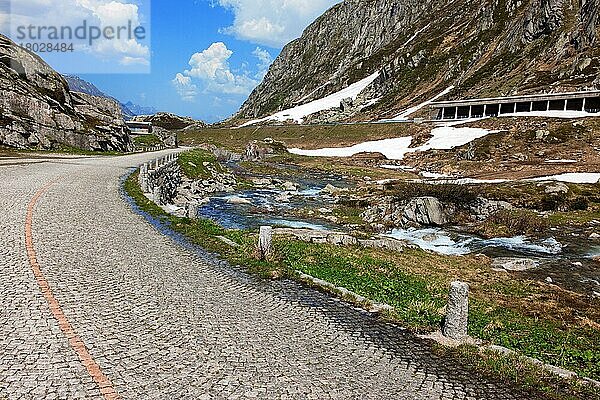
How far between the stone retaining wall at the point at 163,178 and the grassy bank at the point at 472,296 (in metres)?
10.9

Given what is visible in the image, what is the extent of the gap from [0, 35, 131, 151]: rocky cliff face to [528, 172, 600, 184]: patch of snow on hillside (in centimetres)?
5754

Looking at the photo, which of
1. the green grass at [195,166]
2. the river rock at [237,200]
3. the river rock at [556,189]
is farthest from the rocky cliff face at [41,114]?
the river rock at [556,189]

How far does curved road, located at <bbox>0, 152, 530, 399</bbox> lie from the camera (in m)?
7.73

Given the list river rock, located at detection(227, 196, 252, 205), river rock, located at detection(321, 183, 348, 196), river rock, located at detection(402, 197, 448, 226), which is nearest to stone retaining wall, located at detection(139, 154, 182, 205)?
river rock, located at detection(227, 196, 252, 205)

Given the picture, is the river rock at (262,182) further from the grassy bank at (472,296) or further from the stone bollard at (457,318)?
the stone bollard at (457,318)

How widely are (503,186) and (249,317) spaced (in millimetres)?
40816

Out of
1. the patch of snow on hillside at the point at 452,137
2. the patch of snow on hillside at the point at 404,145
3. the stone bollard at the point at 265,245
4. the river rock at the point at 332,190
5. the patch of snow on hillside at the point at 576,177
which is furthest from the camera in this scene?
the patch of snow on hillside at the point at 404,145

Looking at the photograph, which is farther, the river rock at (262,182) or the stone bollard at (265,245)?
the river rock at (262,182)

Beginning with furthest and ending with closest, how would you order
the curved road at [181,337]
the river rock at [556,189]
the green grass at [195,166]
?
the green grass at [195,166] < the river rock at [556,189] < the curved road at [181,337]

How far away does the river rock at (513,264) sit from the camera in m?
23.1

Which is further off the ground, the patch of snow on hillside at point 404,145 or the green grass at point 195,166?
the patch of snow on hillside at point 404,145

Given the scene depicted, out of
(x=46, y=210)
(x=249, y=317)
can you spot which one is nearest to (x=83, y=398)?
(x=249, y=317)

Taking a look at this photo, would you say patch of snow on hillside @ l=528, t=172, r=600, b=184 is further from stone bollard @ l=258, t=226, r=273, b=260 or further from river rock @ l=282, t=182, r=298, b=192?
stone bollard @ l=258, t=226, r=273, b=260

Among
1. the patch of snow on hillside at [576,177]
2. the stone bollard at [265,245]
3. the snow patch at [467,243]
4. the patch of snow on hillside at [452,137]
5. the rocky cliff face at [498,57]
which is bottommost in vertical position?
the snow patch at [467,243]
